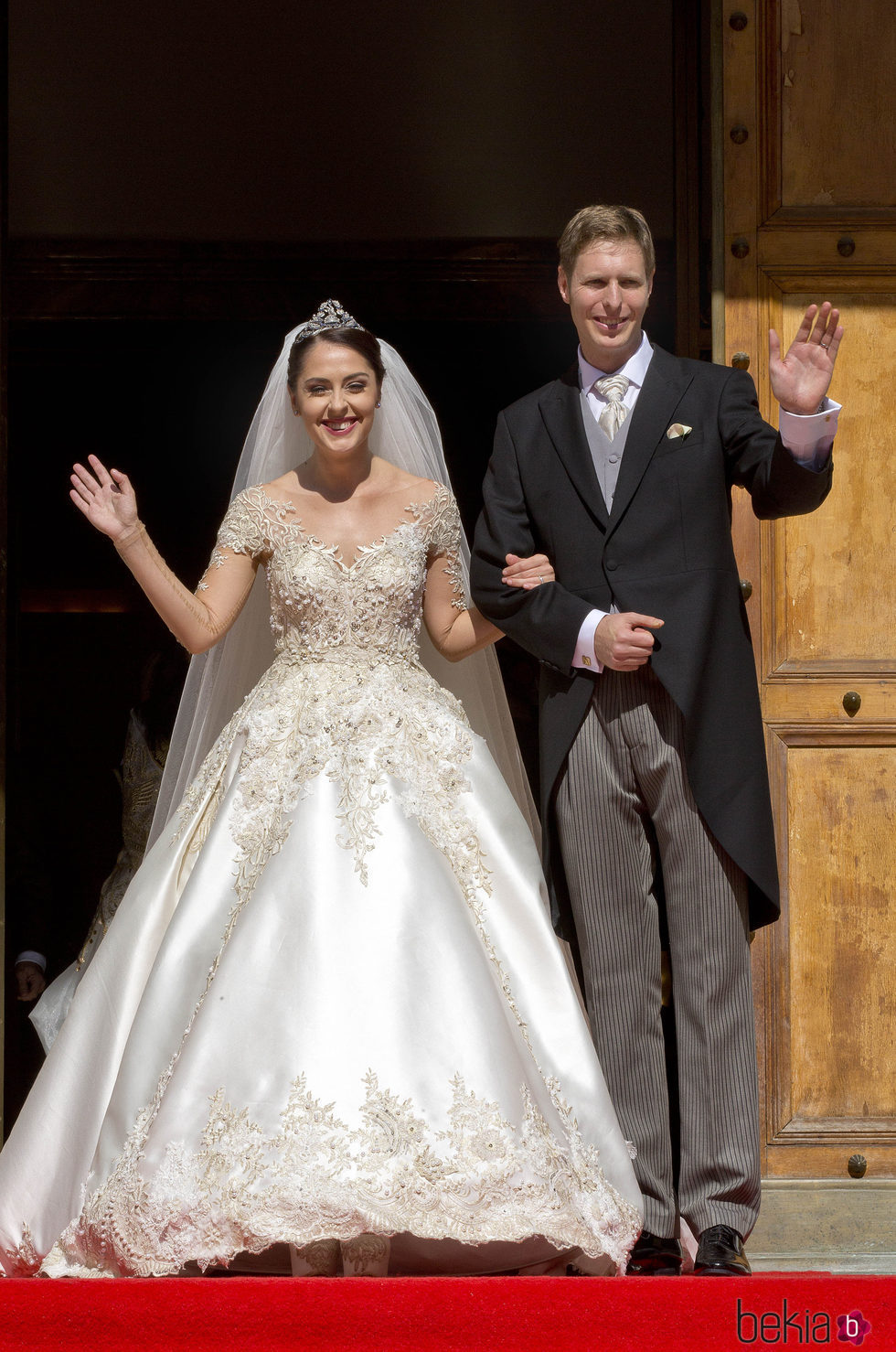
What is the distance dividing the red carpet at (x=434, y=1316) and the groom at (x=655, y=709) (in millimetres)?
475

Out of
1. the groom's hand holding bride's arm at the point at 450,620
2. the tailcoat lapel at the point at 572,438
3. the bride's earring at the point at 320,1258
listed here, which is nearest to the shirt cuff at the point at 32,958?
the groom's hand holding bride's arm at the point at 450,620

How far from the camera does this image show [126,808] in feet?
16.4

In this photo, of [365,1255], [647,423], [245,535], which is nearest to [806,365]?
[647,423]

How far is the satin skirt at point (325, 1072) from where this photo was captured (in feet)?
9.12

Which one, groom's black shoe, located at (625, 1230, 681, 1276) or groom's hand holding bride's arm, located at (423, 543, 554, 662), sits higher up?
groom's hand holding bride's arm, located at (423, 543, 554, 662)

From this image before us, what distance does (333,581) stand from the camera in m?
3.61

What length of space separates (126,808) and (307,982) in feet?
7.04

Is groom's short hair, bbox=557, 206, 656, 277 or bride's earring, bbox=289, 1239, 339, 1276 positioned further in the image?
groom's short hair, bbox=557, 206, 656, 277

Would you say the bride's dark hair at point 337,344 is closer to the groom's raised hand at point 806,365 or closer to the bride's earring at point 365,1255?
the groom's raised hand at point 806,365

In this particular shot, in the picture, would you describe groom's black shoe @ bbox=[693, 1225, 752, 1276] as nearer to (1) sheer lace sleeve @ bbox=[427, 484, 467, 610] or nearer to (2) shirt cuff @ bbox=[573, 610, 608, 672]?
(2) shirt cuff @ bbox=[573, 610, 608, 672]

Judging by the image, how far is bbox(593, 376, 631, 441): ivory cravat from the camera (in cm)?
327

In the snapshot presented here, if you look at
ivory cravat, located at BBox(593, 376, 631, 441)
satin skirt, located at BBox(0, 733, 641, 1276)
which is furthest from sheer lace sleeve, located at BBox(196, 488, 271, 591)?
ivory cravat, located at BBox(593, 376, 631, 441)
